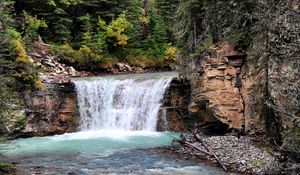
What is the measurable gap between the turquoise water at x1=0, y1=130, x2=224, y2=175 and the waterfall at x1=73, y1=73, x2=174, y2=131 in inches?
40.2

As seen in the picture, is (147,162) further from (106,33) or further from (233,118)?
(106,33)

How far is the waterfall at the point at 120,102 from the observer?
23172 mm

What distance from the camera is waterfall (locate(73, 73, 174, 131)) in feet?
76.0

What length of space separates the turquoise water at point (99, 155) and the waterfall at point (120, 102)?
1021 millimetres

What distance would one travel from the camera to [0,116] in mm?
11625

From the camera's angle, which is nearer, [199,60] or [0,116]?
[0,116]

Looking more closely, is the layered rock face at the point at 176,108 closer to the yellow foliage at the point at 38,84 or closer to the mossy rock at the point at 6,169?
the yellow foliage at the point at 38,84

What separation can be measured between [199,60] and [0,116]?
11084 millimetres

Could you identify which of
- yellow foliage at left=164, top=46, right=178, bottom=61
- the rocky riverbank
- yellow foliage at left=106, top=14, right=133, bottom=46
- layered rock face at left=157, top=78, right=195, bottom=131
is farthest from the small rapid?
yellow foliage at left=164, top=46, right=178, bottom=61

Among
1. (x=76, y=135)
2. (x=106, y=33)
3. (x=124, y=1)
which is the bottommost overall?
(x=76, y=135)

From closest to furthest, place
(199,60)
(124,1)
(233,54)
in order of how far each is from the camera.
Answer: (233,54) → (199,60) → (124,1)

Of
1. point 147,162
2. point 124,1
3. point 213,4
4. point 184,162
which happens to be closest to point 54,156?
point 147,162

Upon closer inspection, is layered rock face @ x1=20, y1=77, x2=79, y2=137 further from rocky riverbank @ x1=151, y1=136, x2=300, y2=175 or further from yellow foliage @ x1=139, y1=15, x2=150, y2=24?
yellow foliage @ x1=139, y1=15, x2=150, y2=24

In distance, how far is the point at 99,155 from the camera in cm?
1667
